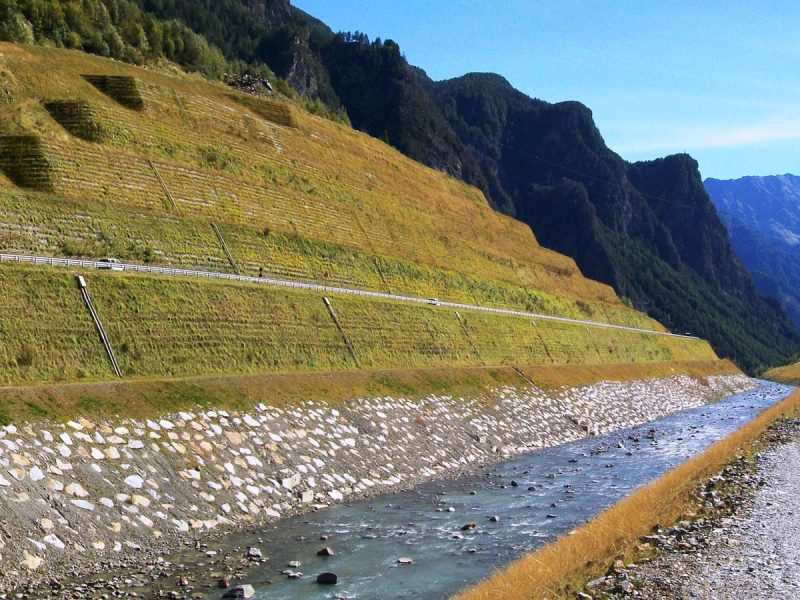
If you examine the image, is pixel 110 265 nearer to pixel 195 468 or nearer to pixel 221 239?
pixel 221 239

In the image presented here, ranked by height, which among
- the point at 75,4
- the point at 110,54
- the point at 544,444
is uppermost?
the point at 75,4

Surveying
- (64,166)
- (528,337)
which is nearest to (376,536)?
(64,166)

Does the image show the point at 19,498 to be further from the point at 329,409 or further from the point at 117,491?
the point at 329,409

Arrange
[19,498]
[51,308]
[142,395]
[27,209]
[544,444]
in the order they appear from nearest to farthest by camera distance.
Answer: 1. [19,498]
2. [142,395]
3. [51,308]
4. [27,209]
5. [544,444]

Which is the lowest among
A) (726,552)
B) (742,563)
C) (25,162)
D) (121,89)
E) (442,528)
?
(442,528)

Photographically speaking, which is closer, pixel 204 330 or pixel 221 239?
pixel 204 330

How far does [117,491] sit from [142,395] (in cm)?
638

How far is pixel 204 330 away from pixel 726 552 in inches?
1091

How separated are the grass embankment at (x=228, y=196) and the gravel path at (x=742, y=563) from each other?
36.3 meters

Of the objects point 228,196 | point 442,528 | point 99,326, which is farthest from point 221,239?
point 442,528

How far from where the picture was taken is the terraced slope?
36.0m

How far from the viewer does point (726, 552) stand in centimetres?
2011

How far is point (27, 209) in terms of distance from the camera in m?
43.1

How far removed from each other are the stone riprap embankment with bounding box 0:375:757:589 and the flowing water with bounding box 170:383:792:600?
158 centimetres
